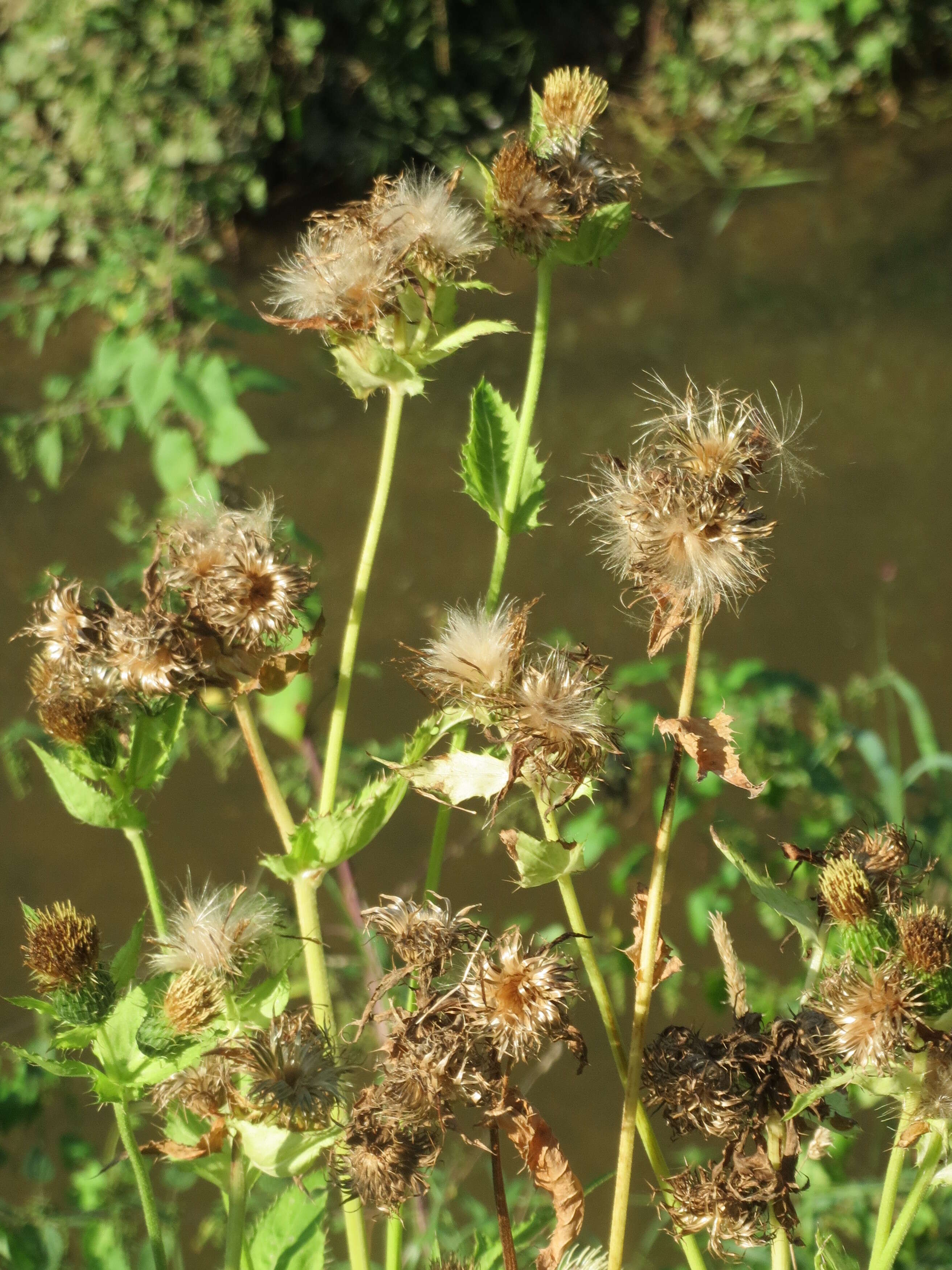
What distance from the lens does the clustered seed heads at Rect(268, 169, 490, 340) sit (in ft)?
2.01

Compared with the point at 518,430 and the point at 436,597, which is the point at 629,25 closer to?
the point at 436,597

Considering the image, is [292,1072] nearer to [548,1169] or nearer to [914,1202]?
[548,1169]

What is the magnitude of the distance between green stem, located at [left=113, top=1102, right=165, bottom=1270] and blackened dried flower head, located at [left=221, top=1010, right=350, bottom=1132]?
0.22 ft

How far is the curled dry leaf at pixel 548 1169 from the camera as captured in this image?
498 millimetres

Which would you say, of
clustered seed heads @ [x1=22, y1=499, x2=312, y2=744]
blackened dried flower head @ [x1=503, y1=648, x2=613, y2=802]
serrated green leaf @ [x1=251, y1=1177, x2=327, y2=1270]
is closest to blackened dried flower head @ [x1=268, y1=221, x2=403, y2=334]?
clustered seed heads @ [x1=22, y1=499, x2=312, y2=744]

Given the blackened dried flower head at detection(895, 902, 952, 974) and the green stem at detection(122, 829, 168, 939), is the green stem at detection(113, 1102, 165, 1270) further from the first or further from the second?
the blackened dried flower head at detection(895, 902, 952, 974)

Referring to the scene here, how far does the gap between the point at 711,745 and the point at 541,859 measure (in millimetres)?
79

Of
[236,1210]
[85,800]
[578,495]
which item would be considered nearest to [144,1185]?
[236,1210]

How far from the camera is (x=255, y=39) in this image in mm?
3119

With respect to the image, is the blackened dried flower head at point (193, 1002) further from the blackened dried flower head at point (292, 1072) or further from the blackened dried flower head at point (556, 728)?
the blackened dried flower head at point (556, 728)

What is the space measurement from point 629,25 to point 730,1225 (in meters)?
3.70

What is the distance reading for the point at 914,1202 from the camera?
49 cm

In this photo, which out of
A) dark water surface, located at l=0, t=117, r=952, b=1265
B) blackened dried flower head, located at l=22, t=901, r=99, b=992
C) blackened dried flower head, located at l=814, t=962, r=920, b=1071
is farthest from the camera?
dark water surface, located at l=0, t=117, r=952, b=1265

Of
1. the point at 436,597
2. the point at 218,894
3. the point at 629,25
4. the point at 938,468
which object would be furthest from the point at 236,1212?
the point at 629,25
